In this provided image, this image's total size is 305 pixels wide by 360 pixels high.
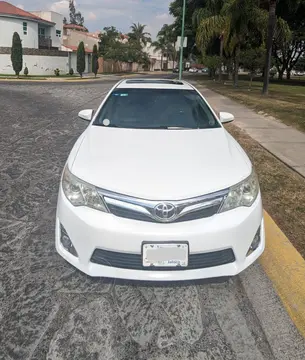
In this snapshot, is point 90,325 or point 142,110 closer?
point 90,325

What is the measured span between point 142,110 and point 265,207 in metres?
1.82

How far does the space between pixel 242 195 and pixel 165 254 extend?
0.73 metres

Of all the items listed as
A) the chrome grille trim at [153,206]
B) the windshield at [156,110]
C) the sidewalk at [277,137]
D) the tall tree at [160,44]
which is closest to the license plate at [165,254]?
the chrome grille trim at [153,206]

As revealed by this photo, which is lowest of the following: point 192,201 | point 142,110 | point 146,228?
point 146,228

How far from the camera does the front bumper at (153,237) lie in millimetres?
2330

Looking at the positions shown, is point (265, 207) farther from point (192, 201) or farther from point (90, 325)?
point (90, 325)

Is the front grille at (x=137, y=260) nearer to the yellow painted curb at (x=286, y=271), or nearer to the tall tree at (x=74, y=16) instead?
the yellow painted curb at (x=286, y=271)

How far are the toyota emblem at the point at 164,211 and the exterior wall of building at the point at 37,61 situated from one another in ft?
130

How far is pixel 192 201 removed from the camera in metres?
2.41

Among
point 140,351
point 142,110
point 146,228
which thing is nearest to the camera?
point 140,351

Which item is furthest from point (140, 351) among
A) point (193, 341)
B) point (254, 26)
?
point (254, 26)

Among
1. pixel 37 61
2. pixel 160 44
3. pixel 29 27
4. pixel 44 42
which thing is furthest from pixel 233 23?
pixel 160 44

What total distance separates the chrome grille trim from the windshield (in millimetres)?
1473

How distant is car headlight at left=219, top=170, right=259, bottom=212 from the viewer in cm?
251
